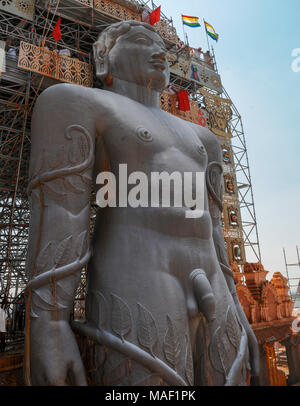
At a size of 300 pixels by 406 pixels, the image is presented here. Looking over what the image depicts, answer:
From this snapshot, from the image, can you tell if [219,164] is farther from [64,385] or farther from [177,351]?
[64,385]

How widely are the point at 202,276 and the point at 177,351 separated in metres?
0.46

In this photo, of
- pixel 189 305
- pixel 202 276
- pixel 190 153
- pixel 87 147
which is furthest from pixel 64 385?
pixel 190 153

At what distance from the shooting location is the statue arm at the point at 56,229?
1683 mm

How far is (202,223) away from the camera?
7.22 ft

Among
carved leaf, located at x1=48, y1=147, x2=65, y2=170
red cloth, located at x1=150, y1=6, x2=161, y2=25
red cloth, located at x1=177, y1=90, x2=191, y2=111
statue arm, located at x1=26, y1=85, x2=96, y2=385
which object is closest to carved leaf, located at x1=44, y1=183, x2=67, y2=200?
statue arm, located at x1=26, y1=85, x2=96, y2=385

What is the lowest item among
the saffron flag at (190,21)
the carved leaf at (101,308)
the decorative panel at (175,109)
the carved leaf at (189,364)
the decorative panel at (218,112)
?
the carved leaf at (189,364)

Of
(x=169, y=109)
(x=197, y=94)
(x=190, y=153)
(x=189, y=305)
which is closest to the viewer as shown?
(x=189, y=305)

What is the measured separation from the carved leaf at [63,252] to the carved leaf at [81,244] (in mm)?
51

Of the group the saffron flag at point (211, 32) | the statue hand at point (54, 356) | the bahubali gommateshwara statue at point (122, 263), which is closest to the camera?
the statue hand at point (54, 356)

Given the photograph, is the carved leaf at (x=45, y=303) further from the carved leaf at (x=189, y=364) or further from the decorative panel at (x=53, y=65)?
the decorative panel at (x=53, y=65)

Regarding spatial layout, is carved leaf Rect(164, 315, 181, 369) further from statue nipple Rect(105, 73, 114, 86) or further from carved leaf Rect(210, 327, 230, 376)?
statue nipple Rect(105, 73, 114, 86)

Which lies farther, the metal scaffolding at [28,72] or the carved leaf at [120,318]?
the metal scaffolding at [28,72]

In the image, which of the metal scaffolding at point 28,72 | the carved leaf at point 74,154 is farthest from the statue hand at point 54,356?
the metal scaffolding at point 28,72

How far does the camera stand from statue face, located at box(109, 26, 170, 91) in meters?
2.45
